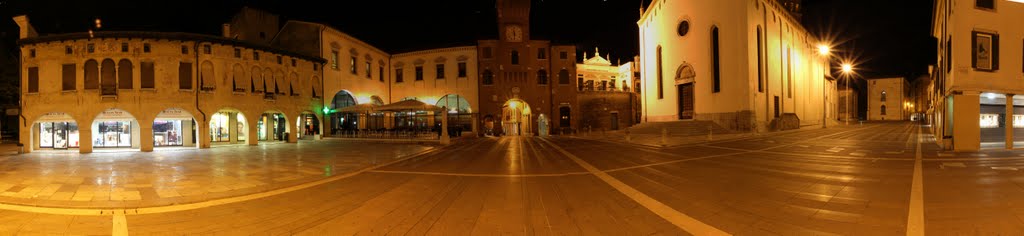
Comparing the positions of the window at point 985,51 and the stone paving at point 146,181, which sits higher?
the window at point 985,51

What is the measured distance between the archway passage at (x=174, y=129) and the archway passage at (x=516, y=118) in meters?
23.5

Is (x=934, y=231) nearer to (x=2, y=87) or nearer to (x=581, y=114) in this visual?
(x=581, y=114)

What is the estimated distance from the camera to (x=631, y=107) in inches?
1646

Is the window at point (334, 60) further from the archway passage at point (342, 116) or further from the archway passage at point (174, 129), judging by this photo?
the archway passage at point (174, 129)

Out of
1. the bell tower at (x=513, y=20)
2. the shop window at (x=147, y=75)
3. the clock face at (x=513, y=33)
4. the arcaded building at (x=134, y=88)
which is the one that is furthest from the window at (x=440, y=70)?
the shop window at (x=147, y=75)

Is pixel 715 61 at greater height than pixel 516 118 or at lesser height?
greater

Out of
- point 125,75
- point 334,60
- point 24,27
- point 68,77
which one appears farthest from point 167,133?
point 334,60

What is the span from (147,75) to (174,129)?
11.2ft

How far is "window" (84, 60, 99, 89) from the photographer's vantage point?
19984 mm

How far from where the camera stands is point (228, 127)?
2442cm

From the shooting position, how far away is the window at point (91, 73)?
20.0 metres

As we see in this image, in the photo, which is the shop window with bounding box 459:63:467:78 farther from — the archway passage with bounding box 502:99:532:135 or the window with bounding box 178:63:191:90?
the window with bounding box 178:63:191:90

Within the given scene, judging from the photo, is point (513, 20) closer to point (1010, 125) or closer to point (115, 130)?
point (115, 130)

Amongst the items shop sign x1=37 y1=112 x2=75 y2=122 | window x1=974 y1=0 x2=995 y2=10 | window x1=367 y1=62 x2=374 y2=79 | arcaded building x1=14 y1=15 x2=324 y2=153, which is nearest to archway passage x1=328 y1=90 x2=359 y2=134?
window x1=367 y1=62 x2=374 y2=79
